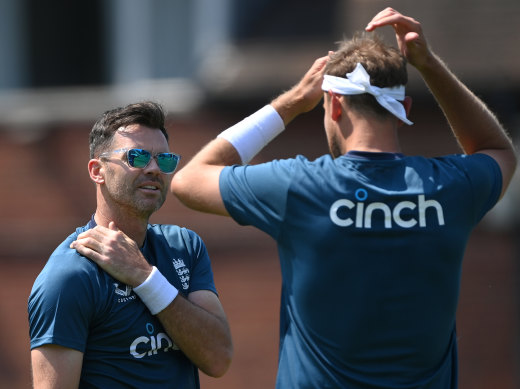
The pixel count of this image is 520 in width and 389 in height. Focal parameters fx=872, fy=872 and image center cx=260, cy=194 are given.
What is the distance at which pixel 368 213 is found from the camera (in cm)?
319

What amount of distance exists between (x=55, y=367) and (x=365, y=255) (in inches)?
48.3

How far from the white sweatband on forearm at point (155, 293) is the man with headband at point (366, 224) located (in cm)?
33

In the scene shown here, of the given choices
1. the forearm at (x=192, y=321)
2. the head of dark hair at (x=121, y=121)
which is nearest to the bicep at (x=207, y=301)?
the forearm at (x=192, y=321)

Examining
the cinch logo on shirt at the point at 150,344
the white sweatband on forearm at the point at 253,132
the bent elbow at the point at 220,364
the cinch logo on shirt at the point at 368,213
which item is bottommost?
the bent elbow at the point at 220,364

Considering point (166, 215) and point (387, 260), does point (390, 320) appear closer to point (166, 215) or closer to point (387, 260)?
point (387, 260)

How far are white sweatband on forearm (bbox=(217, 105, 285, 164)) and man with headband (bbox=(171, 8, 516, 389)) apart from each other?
0.66 ft

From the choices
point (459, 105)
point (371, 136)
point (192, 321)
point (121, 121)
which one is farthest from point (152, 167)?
point (459, 105)

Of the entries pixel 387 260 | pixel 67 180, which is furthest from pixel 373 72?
pixel 67 180

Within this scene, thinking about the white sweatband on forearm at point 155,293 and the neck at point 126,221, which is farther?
the neck at point 126,221

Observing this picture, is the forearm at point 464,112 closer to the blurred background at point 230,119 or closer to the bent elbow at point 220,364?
the bent elbow at point 220,364

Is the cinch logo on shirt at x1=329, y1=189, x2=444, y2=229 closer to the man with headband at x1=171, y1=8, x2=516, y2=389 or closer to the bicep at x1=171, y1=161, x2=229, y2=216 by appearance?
the man with headband at x1=171, y1=8, x2=516, y2=389

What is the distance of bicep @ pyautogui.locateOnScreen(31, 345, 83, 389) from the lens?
324 cm

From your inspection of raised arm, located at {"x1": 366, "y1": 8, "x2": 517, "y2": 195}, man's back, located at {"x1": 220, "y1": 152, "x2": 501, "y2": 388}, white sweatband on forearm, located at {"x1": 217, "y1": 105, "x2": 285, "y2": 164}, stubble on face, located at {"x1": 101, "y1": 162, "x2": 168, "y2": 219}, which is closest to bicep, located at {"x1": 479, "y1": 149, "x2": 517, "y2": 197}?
raised arm, located at {"x1": 366, "y1": 8, "x2": 517, "y2": 195}

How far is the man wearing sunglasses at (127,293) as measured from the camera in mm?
3307
